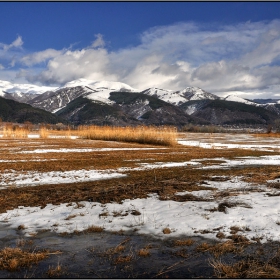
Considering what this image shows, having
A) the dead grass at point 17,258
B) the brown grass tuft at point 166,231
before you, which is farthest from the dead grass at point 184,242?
the dead grass at point 17,258

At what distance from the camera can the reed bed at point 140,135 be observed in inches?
1610

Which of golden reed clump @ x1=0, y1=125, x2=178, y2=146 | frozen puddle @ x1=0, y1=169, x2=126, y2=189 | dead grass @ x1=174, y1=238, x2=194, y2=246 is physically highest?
golden reed clump @ x1=0, y1=125, x2=178, y2=146

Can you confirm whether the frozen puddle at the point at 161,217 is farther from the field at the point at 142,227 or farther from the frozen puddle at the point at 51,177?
the frozen puddle at the point at 51,177

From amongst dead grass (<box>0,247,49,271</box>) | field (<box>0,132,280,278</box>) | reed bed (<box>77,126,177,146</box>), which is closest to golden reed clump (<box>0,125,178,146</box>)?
reed bed (<box>77,126,177,146</box>)

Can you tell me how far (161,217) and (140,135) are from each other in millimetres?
35734

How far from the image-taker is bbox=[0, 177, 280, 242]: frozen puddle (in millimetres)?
7586

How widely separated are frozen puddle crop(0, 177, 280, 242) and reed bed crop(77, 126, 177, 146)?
100ft

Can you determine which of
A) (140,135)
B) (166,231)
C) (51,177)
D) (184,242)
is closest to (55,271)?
(184,242)

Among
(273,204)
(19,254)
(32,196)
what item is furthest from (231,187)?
(19,254)

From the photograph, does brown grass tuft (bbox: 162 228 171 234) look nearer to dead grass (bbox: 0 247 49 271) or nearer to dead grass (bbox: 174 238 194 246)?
dead grass (bbox: 174 238 194 246)

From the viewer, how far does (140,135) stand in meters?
44.1

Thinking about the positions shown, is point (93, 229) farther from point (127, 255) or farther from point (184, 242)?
point (184, 242)

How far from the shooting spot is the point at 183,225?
25.8 ft

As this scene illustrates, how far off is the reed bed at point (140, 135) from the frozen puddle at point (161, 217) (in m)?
30.6
